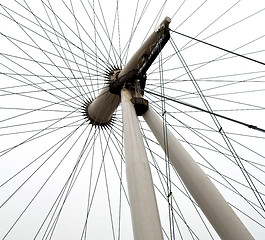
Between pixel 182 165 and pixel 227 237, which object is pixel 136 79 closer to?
pixel 182 165

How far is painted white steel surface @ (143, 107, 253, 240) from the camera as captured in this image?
3.06 metres

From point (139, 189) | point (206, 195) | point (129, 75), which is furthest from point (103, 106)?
point (206, 195)

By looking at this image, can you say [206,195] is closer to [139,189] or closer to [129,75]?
[139,189]

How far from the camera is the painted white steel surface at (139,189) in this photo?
8.30 ft

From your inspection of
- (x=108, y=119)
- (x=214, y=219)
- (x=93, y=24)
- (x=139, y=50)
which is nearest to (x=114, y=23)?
(x=93, y=24)

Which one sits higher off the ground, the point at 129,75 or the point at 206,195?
the point at 129,75

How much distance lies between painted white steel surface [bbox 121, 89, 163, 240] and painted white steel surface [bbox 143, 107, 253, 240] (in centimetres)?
85

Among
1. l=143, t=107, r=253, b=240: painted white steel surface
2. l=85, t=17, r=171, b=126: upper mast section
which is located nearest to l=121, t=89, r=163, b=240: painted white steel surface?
l=143, t=107, r=253, b=240: painted white steel surface

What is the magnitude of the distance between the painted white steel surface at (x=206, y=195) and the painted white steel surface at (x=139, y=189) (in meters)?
0.85

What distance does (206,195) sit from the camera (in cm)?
347

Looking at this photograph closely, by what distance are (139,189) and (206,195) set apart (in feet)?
4.15

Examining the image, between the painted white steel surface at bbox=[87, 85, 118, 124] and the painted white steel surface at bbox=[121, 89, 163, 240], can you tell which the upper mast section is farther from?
the painted white steel surface at bbox=[121, 89, 163, 240]

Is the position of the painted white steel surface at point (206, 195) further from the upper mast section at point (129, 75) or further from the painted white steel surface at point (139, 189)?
the upper mast section at point (129, 75)

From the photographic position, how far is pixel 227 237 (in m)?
3.05
